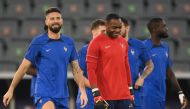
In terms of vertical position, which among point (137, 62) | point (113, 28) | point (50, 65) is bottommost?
point (137, 62)

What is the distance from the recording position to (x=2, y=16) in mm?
15953

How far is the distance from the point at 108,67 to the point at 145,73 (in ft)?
5.47

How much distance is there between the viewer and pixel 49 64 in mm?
7801

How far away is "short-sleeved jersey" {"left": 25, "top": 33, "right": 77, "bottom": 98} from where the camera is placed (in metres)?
7.77

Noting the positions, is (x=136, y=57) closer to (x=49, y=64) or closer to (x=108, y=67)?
(x=108, y=67)

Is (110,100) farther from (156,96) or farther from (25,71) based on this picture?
(156,96)

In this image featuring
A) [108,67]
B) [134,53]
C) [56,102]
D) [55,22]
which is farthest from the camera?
[134,53]

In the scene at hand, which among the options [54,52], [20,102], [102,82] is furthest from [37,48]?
[20,102]

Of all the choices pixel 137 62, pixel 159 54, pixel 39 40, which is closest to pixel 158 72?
pixel 159 54

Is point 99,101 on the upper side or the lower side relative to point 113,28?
lower

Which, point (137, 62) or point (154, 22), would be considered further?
point (154, 22)

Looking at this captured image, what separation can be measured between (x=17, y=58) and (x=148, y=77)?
4.99m

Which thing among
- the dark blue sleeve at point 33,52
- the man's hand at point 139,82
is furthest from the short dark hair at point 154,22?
the dark blue sleeve at point 33,52

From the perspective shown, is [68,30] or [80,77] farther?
[68,30]
